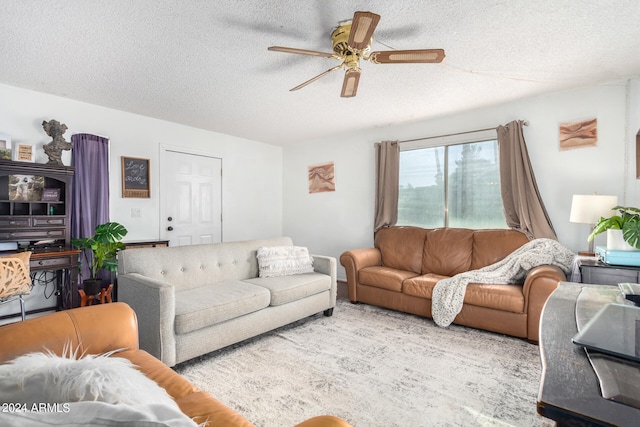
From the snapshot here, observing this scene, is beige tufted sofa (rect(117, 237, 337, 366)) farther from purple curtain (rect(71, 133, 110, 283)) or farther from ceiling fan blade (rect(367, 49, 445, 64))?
ceiling fan blade (rect(367, 49, 445, 64))

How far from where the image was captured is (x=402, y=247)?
4.11m

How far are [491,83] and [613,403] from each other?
3228mm

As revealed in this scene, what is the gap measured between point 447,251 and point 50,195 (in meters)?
4.44

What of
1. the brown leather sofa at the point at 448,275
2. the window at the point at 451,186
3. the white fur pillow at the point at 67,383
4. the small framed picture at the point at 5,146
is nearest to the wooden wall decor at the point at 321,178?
the window at the point at 451,186

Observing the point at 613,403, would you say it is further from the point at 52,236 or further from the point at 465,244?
the point at 52,236

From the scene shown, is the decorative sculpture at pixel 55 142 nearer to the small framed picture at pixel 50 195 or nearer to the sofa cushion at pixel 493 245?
the small framed picture at pixel 50 195

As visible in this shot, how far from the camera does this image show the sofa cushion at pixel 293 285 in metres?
2.90

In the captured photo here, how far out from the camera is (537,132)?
11.5ft

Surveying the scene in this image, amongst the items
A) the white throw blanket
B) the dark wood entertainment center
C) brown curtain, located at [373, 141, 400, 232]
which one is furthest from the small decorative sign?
the white throw blanket

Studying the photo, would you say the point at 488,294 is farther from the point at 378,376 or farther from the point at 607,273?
the point at 378,376

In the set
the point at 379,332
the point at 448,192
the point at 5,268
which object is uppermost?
the point at 448,192

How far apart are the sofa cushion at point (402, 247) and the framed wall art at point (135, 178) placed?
3.27 meters

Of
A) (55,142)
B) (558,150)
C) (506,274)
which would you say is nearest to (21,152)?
(55,142)

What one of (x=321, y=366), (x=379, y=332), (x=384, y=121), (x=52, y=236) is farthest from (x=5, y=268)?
(x=384, y=121)
